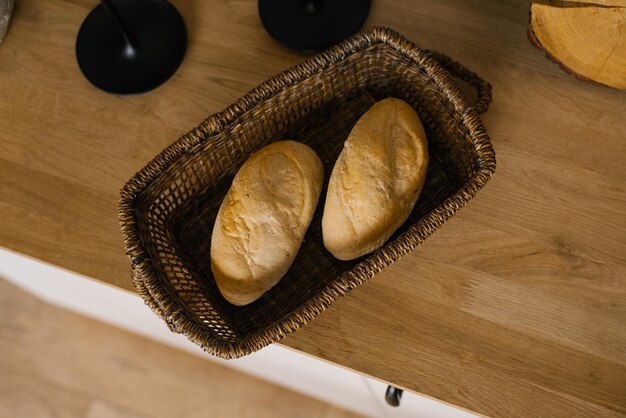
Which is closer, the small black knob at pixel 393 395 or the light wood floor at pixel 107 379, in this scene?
the small black knob at pixel 393 395

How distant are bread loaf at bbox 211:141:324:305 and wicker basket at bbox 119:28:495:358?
0.14 feet

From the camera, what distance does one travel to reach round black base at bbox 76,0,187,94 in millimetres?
886

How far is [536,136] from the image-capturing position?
834 millimetres

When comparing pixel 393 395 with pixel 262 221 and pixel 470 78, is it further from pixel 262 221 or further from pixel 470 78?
pixel 470 78

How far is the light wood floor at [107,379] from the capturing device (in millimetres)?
1319

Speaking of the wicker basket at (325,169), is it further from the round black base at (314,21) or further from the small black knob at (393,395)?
the small black knob at (393,395)

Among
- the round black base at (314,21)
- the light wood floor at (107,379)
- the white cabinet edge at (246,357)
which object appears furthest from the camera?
the light wood floor at (107,379)

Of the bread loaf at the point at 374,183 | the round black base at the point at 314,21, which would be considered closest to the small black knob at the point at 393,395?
the bread loaf at the point at 374,183

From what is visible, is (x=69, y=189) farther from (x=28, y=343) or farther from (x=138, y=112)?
(x=28, y=343)

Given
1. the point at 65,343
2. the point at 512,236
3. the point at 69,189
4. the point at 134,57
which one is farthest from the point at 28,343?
the point at 512,236

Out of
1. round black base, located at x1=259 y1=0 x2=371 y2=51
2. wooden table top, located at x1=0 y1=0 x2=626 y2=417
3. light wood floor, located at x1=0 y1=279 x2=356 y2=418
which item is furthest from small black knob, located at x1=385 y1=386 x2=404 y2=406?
round black base, located at x1=259 y1=0 x2=371 y2=51

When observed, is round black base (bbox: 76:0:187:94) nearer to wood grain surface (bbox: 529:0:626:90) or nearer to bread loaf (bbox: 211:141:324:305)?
bread loaf (bbox: 211:141:324:305)

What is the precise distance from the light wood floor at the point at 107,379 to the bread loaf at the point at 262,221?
0.67m

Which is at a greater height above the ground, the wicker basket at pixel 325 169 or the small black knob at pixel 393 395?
the wicker basket at pixel 325 169
